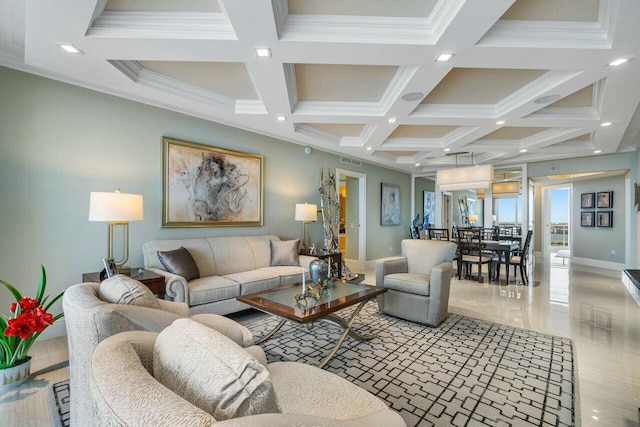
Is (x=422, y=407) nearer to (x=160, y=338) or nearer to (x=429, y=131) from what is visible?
(x=160, y=338)

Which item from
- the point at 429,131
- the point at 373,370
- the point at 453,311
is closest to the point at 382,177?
the point at 429,131

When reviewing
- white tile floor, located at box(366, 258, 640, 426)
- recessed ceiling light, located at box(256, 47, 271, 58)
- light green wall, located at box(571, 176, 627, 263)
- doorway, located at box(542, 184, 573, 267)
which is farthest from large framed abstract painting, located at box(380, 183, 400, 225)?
recessed ceiling light, located at box(256, 47, 271, 58)

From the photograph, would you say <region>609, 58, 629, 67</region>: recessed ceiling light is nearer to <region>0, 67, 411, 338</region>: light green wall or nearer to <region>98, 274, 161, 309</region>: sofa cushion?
<region>98, 274, 161, 309</region>: sofa cushion

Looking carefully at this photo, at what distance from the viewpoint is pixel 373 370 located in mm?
2408

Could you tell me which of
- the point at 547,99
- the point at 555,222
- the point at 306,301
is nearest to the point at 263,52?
the point at 306,301

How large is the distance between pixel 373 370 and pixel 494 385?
900 millimetres

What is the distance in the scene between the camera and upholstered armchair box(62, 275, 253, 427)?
4.10 feet

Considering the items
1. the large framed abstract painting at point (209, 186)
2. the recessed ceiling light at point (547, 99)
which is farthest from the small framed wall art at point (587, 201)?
the large framed abstract painting at point (209, 186)

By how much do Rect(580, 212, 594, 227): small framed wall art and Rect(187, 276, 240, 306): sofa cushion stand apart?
931 cm

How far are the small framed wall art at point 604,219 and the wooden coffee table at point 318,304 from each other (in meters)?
7.91

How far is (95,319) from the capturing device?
1.25 meters

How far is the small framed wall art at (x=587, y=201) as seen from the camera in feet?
25.6

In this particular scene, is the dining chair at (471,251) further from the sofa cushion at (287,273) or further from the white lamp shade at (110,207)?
the white lamp shade at (110,207)

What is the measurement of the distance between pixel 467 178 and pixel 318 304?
5.02 metres
